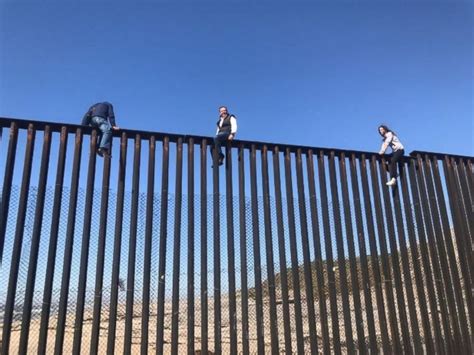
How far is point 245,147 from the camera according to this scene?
28.2ft

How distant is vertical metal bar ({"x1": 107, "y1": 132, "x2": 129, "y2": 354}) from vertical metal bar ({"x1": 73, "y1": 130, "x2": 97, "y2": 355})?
412 millimetres

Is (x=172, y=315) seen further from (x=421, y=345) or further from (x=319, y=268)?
(x=421, y=345)

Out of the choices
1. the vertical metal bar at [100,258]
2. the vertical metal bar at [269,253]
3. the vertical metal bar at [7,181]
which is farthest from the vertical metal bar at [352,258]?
the vertical metal bar at [7,181]

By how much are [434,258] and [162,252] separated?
5673 mm

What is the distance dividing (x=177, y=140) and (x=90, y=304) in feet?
10.4

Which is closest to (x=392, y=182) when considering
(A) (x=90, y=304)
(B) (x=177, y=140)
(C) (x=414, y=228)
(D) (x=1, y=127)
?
(C) (x=414, y=228)

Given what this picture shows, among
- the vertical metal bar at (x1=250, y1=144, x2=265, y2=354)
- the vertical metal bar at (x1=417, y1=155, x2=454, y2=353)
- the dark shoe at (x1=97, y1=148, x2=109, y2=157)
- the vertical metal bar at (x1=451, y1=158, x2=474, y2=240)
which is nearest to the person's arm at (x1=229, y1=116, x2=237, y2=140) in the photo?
the vertical metal bar at (x1=250, y1=144, x2=265, y2=354)

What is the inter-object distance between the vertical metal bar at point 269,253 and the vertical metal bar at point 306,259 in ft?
2.11

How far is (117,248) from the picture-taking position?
23.3 feet

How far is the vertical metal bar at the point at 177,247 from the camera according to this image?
7.05m

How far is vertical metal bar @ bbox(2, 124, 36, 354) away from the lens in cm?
642

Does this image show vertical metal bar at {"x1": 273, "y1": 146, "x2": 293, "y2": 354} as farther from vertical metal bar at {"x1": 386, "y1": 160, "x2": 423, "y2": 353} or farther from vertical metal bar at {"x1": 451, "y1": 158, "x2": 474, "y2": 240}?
vertical metal bar at {"x1": 451, "y1": 158, "x2": 474, "y2": 240}

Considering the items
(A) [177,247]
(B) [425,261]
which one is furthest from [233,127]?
(B) [425,261]

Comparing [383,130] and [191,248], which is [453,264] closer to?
[383,130]
